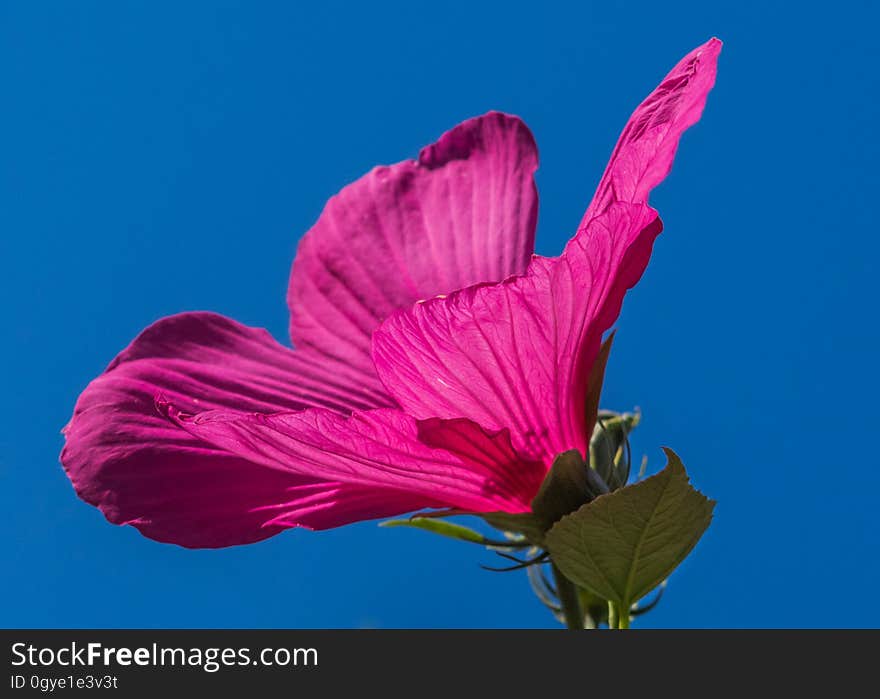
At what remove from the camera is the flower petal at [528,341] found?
1.30ft

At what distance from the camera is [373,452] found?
1.37 ft

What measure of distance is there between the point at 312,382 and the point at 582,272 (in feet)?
0.66

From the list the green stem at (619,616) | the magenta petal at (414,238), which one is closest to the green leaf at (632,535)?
the green stem at (619,616)

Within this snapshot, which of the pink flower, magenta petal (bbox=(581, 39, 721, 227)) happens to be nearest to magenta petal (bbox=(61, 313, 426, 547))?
the pink flower

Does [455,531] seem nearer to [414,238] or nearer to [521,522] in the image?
[521,522]

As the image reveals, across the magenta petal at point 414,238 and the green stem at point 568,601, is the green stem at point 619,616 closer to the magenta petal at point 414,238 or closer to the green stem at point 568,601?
the green stem at point 568,601

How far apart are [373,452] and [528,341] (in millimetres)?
71

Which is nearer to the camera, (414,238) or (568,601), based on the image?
(568,601)

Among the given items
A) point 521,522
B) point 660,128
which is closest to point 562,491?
point 521,522

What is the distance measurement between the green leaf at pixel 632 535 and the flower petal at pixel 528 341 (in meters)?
0.05

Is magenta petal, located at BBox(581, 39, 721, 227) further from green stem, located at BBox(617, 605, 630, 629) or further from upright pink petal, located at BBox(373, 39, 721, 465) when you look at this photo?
green stem, located at BBox(617, 605, 630, 629)

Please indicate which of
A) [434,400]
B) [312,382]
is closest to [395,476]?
[434,400]

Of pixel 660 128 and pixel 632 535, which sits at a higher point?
pixel 660 128

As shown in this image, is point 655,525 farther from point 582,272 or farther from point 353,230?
point 353,230
